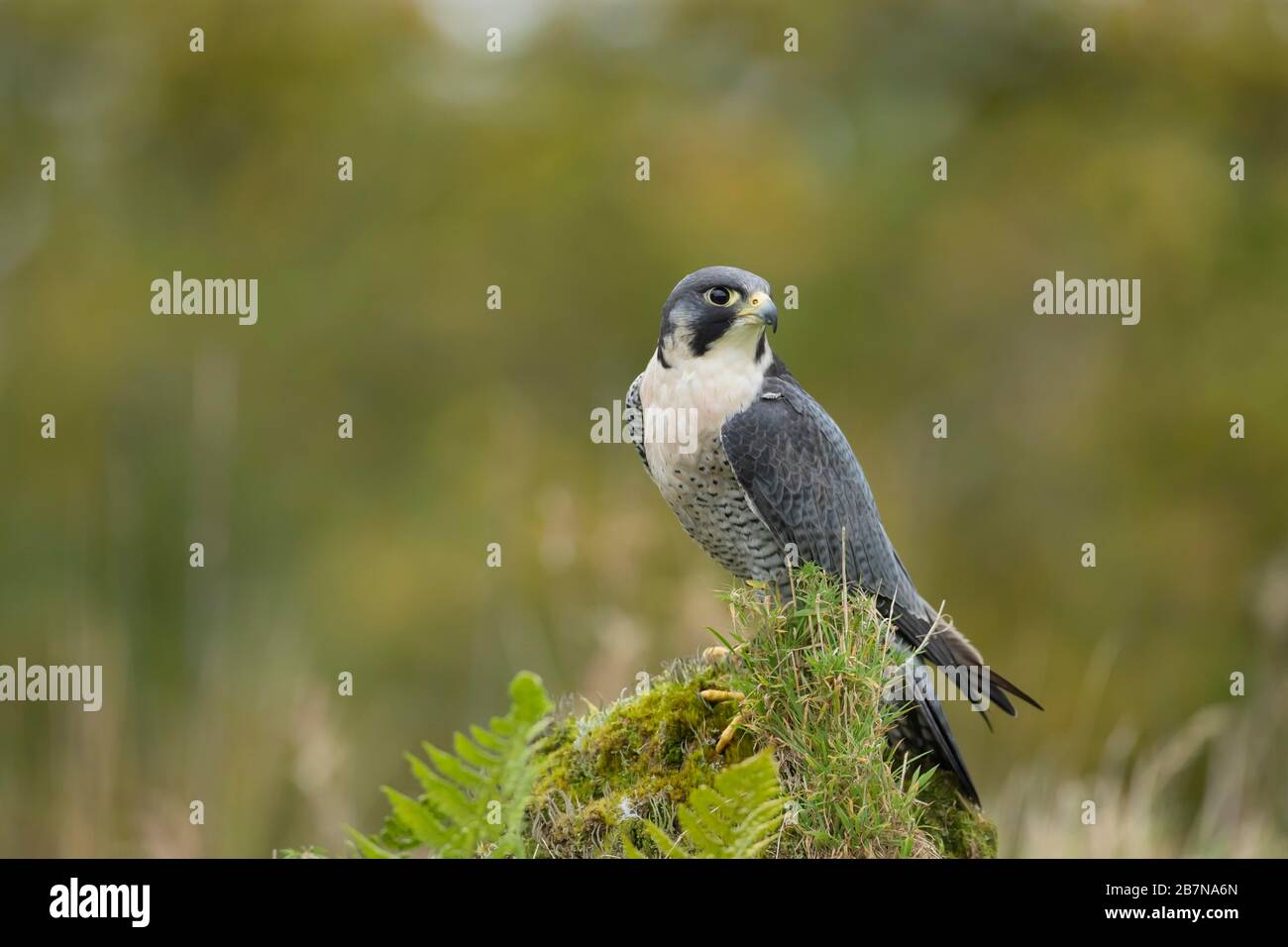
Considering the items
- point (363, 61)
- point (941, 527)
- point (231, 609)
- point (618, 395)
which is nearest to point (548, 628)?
point (618, 395)

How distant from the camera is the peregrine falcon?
3.99 metres

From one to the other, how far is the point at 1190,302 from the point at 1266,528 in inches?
86.0

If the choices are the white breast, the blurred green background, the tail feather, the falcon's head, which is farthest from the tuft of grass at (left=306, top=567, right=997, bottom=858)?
the blurred green background

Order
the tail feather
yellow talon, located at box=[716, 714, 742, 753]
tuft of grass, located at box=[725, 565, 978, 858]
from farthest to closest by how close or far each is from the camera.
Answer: the tail feather, yellow talon, located at box=[716, 714, 742, 753], tuft of grass, located at box=[725, 565, 978, 858]

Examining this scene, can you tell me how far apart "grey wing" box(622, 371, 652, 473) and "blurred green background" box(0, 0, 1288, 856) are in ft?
14.6

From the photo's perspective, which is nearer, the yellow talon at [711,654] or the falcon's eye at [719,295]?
the yellow talon at [711,654]

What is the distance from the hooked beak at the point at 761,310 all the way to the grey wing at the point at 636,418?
0.60m

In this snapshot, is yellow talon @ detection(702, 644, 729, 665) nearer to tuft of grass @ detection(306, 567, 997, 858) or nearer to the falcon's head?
tuft of grass @ detection(306, 567, 997, 858)

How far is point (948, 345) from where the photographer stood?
11461 mm

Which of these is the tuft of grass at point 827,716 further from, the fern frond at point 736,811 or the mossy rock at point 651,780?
the fern frond at point 736,811

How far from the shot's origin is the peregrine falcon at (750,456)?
157 inches

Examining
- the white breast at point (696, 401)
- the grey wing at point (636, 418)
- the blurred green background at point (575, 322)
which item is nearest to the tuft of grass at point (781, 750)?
the white breast at point (696, 401)

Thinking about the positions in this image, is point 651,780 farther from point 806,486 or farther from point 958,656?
point 806,486

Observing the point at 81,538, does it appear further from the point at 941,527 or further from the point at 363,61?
the point at 941,527
